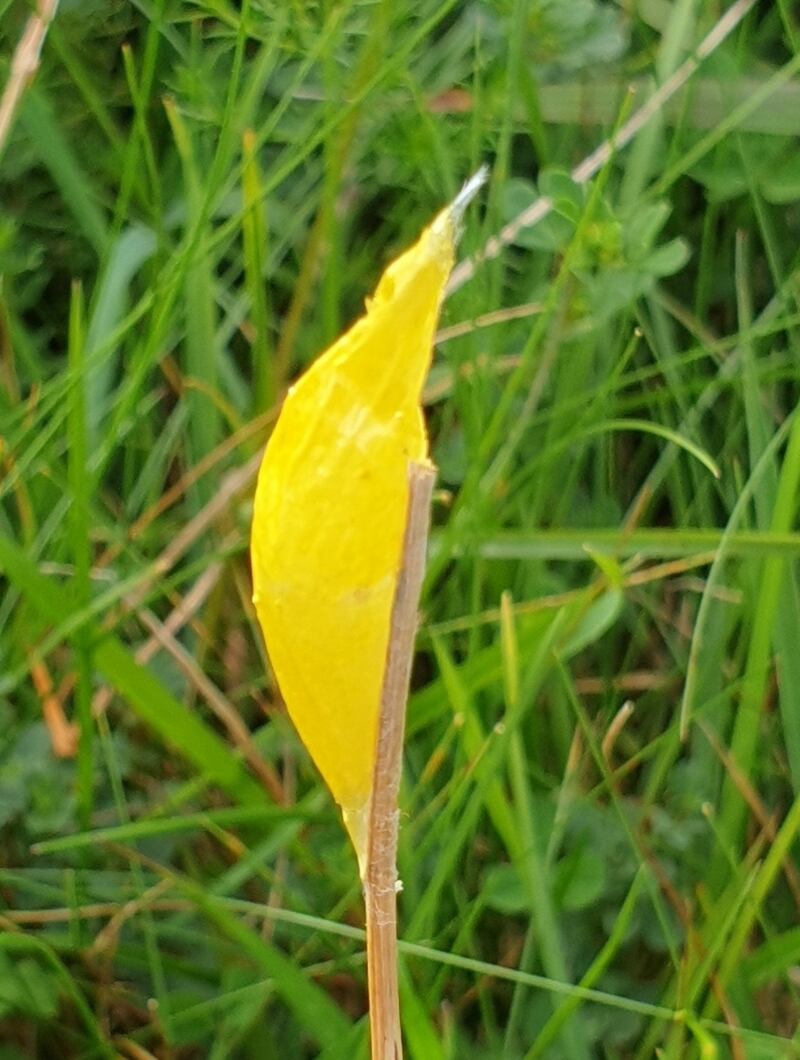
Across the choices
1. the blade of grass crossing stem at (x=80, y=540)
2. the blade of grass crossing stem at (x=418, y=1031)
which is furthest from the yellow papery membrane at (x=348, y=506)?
the blade of grass crossing stem at (x=80, y=540)

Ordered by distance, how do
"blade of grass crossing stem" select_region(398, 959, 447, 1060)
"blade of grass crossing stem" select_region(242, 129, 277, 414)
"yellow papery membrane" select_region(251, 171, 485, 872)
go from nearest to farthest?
"yellow papery membrane" select_region(251, 171, 485, 872)
"blade of grass crossing stem" select_region(398, 959, 447, 1060)
"blade of grass crossing stem" select_region(242, 129, 277, 414)

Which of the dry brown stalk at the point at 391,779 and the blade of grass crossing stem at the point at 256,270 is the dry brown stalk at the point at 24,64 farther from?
the dry brown stalk at the point at 391,779

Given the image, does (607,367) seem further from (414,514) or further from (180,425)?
(414,514)

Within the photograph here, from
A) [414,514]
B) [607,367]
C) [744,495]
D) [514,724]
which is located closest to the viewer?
[414,514]

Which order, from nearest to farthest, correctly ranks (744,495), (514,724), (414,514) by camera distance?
1. (414,514)
2. (514,724)
3. (744,495)

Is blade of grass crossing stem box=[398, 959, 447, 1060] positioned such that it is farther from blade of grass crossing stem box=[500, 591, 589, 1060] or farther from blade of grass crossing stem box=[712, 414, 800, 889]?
blade of grass crossing stem box=[712, 414, 800, 889]

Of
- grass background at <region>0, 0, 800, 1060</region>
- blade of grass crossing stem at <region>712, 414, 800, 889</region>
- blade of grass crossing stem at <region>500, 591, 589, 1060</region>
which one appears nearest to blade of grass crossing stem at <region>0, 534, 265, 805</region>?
grass background at <region>0, 0, 800, 1060</region>

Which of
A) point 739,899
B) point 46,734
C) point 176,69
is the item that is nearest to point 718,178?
point 176,69
